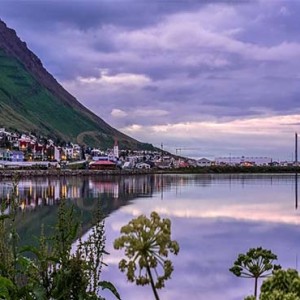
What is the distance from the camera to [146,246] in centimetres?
366

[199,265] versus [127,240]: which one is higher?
[127,240]

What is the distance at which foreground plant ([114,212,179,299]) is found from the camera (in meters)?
3.64

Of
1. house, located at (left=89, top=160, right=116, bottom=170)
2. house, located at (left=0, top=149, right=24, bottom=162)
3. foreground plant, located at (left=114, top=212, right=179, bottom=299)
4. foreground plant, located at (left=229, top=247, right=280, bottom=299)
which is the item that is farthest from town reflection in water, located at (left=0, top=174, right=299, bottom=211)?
house, located at (left=89, top=160, right=116, bottom=170)

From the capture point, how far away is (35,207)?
4675 cm

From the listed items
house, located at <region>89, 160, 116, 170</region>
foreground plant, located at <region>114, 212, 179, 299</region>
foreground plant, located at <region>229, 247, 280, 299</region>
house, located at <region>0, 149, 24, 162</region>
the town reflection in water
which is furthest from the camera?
house, located at <region>89, 160, 116, 170</region>

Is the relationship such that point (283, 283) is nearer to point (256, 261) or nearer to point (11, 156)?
point (256, 261)

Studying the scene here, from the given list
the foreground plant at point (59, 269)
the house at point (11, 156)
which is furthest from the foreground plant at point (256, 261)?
the house at point (11, 156)

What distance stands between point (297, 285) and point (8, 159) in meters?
181

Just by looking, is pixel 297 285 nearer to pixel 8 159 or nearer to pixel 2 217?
pixel 2 217

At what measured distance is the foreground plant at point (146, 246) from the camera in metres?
3.64

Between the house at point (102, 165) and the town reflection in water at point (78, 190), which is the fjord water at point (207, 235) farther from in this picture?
the house at point (102, 165)

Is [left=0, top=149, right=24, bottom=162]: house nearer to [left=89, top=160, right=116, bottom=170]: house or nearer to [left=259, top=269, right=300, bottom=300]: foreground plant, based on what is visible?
[left=89, top=160, right=116, bottom=170]: house

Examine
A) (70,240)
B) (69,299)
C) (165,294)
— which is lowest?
(165,294)

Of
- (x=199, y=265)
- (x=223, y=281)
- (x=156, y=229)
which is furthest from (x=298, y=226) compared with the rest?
(x=156, y=229)
